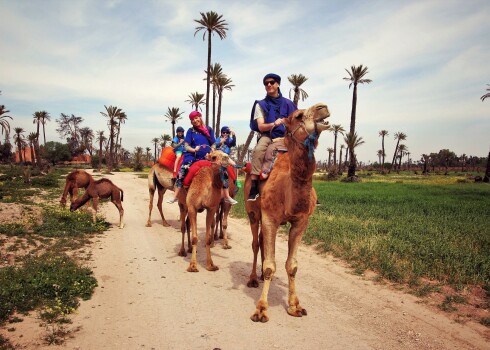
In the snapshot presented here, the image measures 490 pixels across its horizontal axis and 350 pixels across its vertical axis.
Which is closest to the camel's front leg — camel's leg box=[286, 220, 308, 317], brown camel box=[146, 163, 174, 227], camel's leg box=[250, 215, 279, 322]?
camel's leg box=[250, 215, 279, 322]

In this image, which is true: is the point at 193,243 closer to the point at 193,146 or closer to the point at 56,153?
the point at 193,146

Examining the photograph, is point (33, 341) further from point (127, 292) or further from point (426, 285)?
point (426, 285)

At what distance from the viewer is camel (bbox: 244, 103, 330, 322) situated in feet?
11.4

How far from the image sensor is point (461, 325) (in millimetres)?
4172

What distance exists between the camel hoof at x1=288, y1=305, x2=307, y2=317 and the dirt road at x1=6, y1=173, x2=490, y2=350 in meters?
0.10

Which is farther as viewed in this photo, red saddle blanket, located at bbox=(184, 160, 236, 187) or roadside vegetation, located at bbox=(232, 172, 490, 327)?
red saddle blanket, located at bbox=(184, 160, 236, 187)

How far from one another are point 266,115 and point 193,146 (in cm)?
333

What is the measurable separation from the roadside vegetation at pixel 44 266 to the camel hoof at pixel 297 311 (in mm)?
3073

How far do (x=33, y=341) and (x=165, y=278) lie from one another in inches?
101

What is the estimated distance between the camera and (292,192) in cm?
393

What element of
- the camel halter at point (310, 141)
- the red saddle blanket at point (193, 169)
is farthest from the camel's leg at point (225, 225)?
the camel halter at point (310, 141)

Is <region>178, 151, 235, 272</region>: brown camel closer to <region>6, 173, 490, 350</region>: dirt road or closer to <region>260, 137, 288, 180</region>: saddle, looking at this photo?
<region>6, 173, 490, 350</region>: dirt road

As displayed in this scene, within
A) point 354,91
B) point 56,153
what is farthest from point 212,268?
point 56,153

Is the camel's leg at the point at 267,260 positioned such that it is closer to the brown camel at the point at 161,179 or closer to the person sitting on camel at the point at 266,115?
the person sitting on camel at the point at 266,115
